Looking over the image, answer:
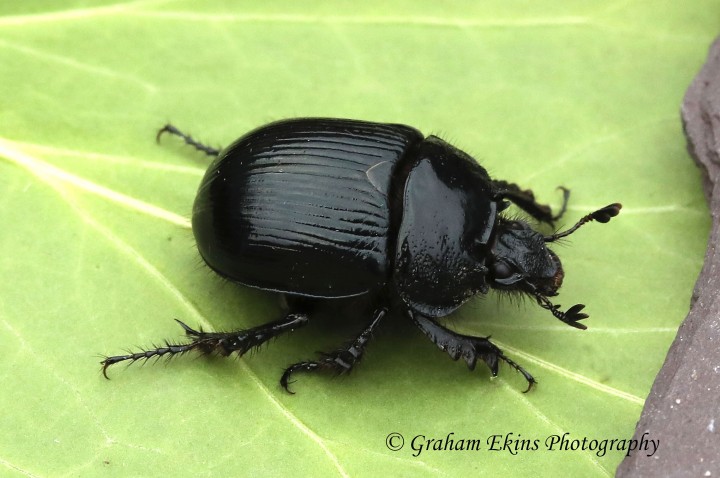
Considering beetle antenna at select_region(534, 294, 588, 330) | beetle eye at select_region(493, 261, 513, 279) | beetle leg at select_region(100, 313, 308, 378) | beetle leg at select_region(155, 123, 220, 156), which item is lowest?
beetle leg at select_region(100, 313, 308, 378)

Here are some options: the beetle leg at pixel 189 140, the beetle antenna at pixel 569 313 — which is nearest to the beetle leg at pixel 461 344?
the beetle antenna at pixel 569 313

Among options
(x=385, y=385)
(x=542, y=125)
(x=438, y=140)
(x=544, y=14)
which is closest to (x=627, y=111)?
(x=542, y=125)

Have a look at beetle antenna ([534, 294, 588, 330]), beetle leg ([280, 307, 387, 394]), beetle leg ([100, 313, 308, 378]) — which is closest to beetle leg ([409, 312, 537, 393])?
beetle leg ([280, 307, 387, 394])

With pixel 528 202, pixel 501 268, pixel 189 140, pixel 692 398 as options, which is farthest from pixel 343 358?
pixel 189 140

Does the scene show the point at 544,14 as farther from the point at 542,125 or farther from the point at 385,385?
the point at 385,385

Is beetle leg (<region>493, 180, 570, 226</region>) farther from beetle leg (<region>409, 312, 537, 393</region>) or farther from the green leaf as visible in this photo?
beetle leg (<region>409, 312, 537, 393</region>)

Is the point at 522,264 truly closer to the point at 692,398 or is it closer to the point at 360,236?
the point at 360,236

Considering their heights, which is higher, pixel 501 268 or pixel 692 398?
pixel 501 268
